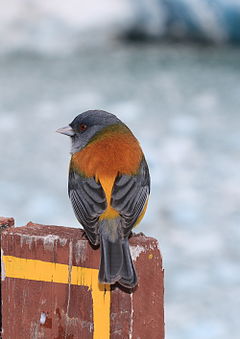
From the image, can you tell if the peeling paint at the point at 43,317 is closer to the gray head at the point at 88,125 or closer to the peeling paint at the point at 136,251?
the peeling paint at the point at 136,251

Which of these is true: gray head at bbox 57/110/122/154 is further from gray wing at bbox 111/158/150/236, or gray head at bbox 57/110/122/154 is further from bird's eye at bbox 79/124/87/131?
gray wing at bbox 111/158/150/236

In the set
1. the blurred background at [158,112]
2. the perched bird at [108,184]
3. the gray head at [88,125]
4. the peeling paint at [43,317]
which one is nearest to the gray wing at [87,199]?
the perched bird at [108,184]

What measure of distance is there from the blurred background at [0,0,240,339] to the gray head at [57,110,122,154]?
2.05m

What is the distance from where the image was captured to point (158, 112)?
8781 millimetres

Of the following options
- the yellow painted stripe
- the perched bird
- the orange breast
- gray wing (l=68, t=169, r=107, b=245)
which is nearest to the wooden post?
the yellow painted stripe

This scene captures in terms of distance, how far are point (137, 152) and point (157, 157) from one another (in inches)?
158

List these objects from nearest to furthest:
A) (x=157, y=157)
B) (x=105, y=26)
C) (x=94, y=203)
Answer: (x=94, y=203) → (x=157, y=157) → (x=105, y=26)

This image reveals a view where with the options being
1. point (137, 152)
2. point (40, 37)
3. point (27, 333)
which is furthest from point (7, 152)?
point (27, 333)

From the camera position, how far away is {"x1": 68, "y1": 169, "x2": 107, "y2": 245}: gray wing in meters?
3.50

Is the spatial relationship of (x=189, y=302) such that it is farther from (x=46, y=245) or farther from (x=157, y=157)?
(x=46, y=245)

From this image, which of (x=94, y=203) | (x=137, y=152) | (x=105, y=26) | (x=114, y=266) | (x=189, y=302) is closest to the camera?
(x=114, y=266)

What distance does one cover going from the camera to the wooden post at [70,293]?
2830mm

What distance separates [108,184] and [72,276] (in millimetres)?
855

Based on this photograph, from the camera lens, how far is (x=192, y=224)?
7133mm
